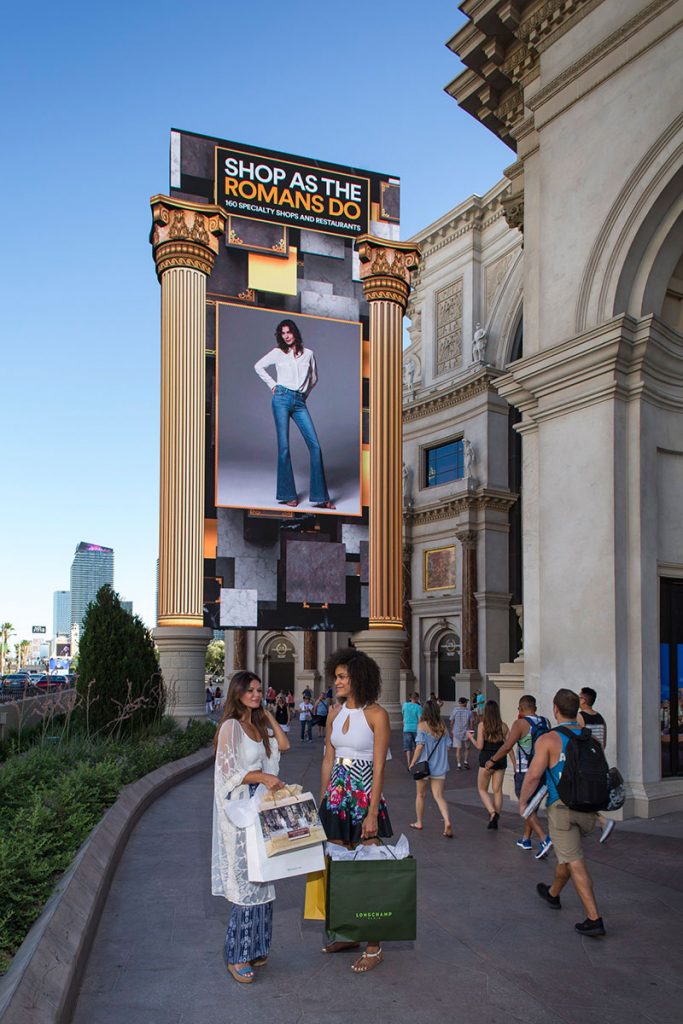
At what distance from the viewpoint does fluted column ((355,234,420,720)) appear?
31.3 m

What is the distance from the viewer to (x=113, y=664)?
18641 mm

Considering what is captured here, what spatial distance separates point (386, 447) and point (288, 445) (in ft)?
13.3

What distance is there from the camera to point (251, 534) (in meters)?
29.2

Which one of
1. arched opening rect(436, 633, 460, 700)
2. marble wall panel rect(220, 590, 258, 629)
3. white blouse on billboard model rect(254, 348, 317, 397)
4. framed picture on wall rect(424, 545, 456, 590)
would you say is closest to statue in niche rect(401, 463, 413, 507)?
framed picture on wall rect(424, 545, 456, 590)

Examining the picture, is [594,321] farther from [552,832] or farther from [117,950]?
[117,950]

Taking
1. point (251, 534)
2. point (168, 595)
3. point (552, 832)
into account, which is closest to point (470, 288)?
point (251, 534)

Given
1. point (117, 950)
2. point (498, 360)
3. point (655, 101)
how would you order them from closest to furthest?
point (117, 950) → point (655, 101) → point (498, 360)

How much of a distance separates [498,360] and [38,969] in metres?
33.7

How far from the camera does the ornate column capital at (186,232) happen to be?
29.9 m

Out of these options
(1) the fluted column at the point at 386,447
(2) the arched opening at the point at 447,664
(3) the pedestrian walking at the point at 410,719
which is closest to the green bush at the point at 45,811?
(3) the pedestrian walking at the point at 410,719

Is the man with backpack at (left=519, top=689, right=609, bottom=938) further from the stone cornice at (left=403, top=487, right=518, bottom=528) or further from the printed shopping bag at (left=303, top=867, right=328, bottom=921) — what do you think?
the stone cornice at (left=403, top=487, right=518, bottom=528)

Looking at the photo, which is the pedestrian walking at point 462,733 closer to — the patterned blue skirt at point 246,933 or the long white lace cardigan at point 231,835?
the patterned blue skirt at point 246,933

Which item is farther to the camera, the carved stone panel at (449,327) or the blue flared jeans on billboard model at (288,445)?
the carved stone panel at (449,327)

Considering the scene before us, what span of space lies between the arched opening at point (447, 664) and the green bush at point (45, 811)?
23.5m
